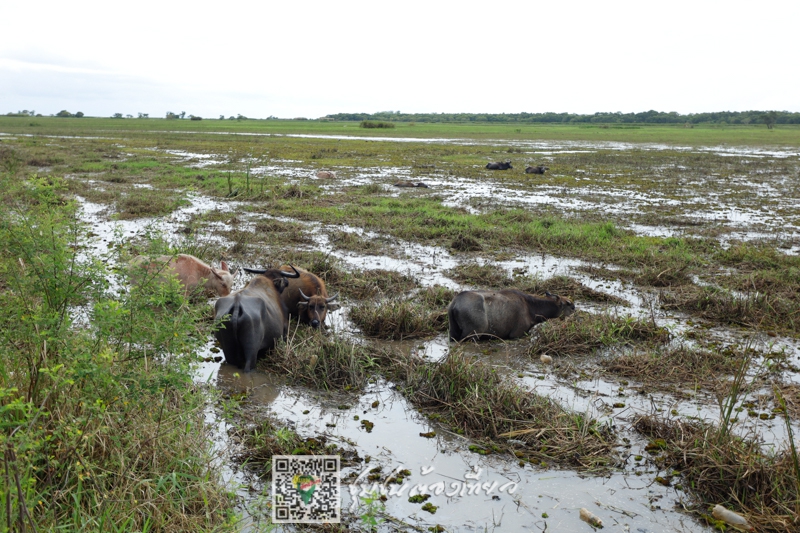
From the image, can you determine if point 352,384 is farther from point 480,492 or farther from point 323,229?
point 323,229

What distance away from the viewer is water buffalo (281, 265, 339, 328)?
6.70 m

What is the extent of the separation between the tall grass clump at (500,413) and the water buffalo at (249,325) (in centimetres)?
139

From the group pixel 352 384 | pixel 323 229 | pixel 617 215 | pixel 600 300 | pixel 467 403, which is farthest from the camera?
pixel 617 215

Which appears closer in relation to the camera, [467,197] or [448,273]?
[448,273]

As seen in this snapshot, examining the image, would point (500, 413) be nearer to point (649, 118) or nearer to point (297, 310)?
point (297, 310)

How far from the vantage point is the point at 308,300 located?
6.73 m

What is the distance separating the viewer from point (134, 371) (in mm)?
3469

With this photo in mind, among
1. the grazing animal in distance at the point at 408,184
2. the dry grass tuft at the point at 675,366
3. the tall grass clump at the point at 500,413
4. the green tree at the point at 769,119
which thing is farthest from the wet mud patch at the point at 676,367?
the green tree at the point at 769,119

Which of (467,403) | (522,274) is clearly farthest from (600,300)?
(467,403)

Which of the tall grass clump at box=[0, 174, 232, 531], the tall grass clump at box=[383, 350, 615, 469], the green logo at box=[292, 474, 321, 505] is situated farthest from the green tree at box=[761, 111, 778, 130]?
the tall grass clump at box=[0, 174, 232, 531]

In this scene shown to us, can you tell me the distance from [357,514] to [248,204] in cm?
1232

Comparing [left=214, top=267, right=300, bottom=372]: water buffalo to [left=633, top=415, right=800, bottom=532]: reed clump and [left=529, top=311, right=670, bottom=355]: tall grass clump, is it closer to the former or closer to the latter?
[left=529, top=311, right=670, bottom=355]: tall grass clump

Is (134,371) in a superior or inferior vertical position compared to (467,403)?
superior

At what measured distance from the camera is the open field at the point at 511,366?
12.3ft
